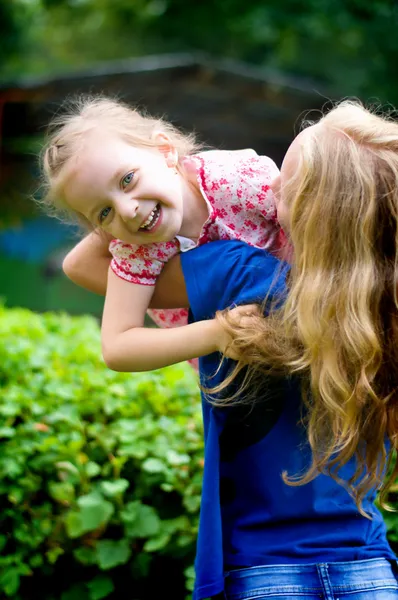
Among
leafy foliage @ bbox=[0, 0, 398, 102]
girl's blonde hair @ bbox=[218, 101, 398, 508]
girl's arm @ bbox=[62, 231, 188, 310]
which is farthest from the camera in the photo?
leafy foliage @ bbox=[0, 0, 398, 102]

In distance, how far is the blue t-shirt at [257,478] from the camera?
178cm

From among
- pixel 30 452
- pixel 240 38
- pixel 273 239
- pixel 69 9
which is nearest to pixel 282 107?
pixel 30 452

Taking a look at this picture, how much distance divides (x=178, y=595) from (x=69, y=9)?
2943 centimetres

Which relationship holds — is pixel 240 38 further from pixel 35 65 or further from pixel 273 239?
pixel 273 239

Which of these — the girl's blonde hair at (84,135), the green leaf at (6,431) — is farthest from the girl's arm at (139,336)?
the green leaf at (6,431)

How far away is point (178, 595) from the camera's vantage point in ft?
9.91

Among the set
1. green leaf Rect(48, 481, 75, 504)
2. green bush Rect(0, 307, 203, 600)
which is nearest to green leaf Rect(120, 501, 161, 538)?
green bush Rect(0, 307, 203, 600)

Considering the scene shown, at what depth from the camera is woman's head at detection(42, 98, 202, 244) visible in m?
1.80

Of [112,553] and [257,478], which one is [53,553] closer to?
[112,553]

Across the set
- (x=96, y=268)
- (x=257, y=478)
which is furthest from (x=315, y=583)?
(x=96, y=268)

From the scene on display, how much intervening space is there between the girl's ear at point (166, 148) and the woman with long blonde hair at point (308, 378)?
0.23 meters

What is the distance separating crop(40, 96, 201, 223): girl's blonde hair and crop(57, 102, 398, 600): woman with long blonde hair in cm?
31

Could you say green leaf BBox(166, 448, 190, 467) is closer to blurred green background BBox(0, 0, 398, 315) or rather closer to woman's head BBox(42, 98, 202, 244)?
woman's head BBox(42, 98, 202, 244)

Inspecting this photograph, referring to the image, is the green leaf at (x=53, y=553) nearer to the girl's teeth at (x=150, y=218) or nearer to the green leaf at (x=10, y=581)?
the green leaf at (x=10, y=581)
